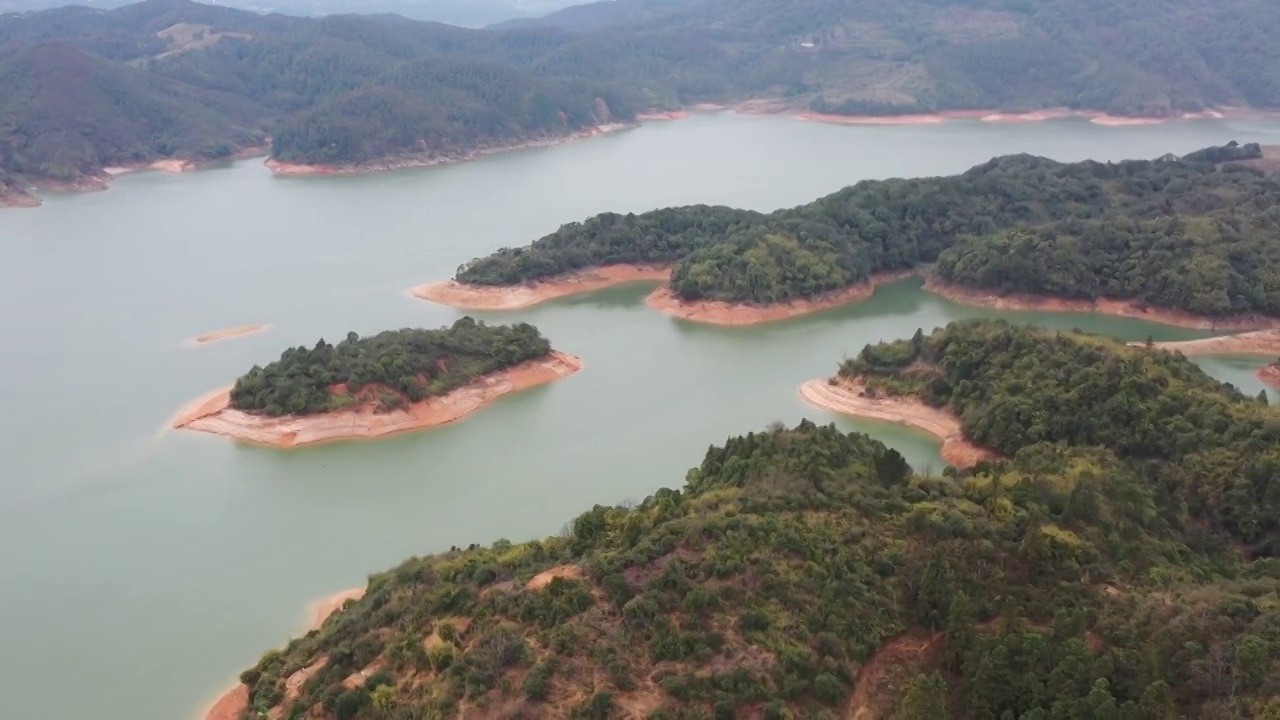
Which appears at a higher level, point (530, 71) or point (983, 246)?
point (530, 71)

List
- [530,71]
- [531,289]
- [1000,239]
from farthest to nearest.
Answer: [530,71] < [531,289] < [1000,239]

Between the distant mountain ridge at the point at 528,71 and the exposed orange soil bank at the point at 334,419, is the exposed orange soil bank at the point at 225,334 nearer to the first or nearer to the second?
the exposed orange soil bank at the point at 334,419

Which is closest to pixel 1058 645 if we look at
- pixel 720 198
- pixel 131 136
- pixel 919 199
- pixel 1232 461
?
pixel 1232 461

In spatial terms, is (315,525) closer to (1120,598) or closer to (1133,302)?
(1120,598)

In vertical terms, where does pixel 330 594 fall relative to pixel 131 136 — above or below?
below

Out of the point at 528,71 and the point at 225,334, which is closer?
the point at 225,334

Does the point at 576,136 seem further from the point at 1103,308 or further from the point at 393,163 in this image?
the point at 1103,308

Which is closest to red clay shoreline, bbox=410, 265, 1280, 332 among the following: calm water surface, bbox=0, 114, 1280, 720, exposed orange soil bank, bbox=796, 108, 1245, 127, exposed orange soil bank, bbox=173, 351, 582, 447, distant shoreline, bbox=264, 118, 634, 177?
calm water surface, bbox=0, 114, 1280, 720

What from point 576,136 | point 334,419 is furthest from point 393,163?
point 334,419
